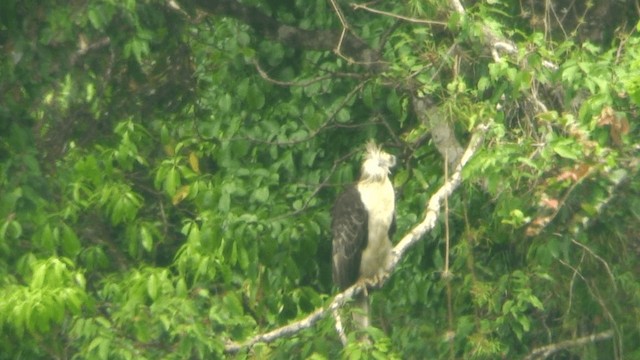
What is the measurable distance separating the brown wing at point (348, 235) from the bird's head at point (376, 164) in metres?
0.11

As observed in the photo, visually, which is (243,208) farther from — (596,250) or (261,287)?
(596,250)

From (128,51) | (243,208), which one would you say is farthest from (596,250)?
(128,51)

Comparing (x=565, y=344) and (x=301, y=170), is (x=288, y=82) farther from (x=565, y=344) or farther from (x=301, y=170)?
(x=565, y=344)

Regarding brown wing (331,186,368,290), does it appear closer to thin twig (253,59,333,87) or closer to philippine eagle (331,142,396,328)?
philippine eagle (331,142,396,328)

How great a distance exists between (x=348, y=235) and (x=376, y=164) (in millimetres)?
370

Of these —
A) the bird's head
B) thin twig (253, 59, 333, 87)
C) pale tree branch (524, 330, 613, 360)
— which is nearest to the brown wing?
the bird's head

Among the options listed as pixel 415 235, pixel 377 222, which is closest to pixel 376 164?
pixel 377 222

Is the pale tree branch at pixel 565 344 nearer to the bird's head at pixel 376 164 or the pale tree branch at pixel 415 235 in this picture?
the pale tree branch at pixel 415 235

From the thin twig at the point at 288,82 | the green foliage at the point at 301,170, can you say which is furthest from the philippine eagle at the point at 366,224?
the thin twig at the point at 288,82

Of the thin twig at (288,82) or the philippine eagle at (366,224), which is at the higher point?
the thin twig at (288,82)

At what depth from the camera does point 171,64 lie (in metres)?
8.49

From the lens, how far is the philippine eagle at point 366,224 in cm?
764

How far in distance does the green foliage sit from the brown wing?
0.13 m

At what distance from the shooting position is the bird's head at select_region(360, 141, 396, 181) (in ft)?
25.0
